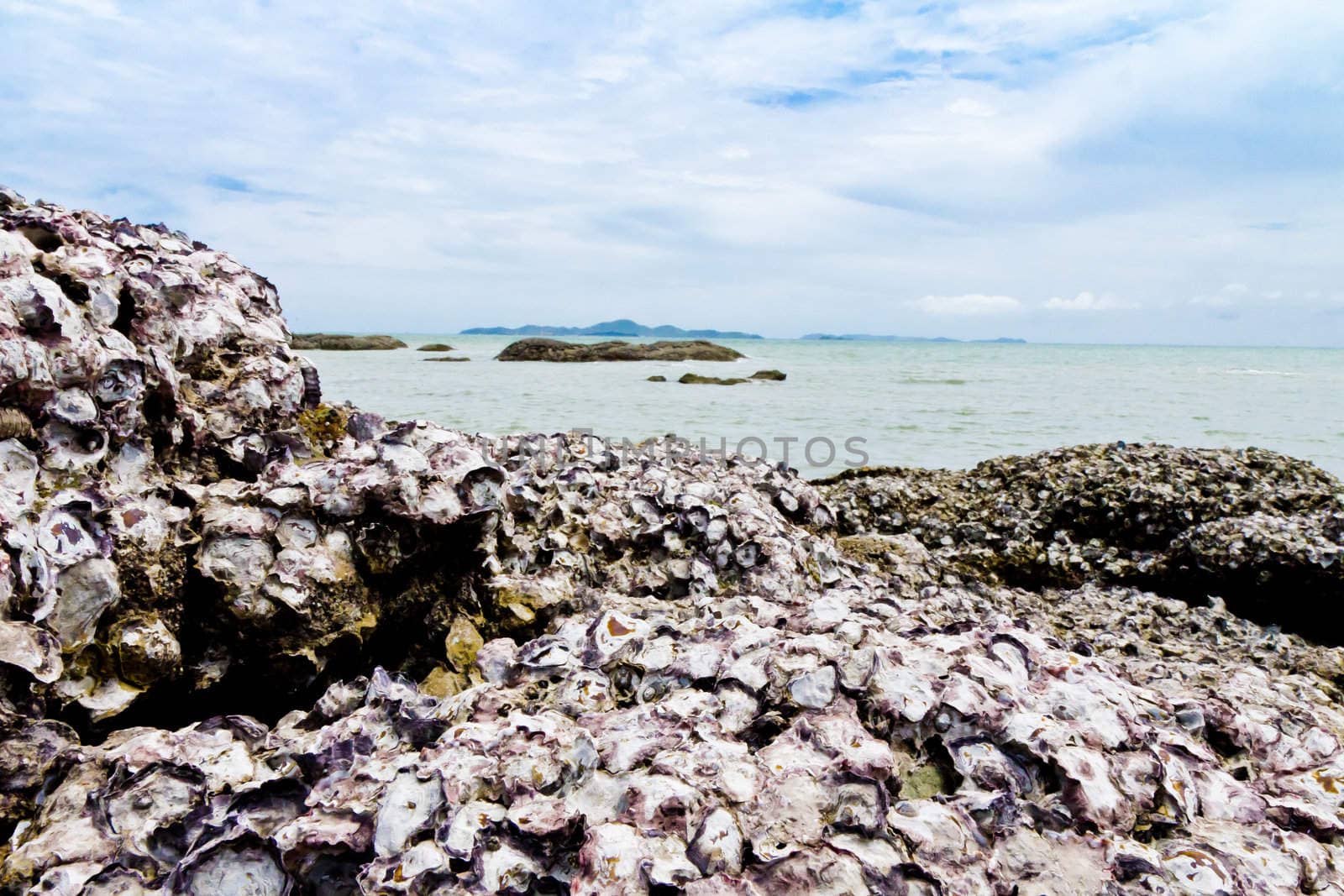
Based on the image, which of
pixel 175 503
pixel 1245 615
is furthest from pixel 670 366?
pixel 175 503

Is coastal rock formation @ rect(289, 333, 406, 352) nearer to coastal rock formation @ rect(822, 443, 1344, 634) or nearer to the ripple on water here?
the ripple on water

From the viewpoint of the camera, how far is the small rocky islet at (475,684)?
1.89 meters

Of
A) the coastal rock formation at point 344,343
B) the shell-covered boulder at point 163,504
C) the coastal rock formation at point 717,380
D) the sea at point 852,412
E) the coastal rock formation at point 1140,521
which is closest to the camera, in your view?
the shell-covered boulder at point 163,504

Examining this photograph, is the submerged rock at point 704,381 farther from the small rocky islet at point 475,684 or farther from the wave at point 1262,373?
the wave at point 1262,373

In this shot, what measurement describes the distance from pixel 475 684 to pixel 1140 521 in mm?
6488

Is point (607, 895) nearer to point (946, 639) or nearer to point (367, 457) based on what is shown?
point (946, 639)

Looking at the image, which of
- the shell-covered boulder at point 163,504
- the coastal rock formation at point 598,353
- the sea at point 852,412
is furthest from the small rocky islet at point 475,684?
the coastal rock formation at point 598,353

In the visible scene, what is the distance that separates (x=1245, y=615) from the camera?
19.6 ft

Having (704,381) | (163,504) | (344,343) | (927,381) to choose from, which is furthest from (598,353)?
(163,504)

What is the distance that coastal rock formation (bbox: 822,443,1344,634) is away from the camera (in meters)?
5.93

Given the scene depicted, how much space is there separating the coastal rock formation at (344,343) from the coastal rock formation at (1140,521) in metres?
50.2

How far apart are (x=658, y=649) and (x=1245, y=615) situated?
541 cm

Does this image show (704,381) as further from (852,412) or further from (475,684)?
(475,684)

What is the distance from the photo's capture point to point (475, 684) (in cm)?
280
